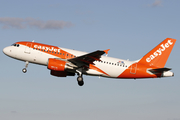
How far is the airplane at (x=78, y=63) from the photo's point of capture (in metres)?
42.4

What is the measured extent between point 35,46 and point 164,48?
19.0 meters

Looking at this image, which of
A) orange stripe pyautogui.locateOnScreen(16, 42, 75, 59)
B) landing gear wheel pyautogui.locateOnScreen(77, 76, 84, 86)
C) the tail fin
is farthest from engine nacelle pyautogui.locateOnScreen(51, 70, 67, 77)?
the tail fin

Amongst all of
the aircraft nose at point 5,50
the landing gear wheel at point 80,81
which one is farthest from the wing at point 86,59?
the aircraft nose at point 5,50

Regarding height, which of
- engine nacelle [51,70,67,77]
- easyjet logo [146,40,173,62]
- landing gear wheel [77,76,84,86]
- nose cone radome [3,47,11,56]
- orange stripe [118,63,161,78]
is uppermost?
easyjet logo [146,40,173,62]

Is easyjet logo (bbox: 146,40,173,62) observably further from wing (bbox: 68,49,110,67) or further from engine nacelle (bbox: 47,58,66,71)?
engine nacelle (bbox: 47,58,66,71)

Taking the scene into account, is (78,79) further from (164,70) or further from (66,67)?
(164,70)

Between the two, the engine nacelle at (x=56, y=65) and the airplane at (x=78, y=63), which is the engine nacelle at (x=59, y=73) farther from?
the engine nacelle at (x=56, y=65)

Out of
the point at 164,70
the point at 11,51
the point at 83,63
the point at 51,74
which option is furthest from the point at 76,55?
the point at 164,70

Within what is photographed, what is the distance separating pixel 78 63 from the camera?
43125 millimetres

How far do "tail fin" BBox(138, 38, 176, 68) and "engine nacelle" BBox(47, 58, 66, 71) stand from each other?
1183 cm

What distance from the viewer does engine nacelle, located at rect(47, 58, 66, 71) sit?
41906 mm

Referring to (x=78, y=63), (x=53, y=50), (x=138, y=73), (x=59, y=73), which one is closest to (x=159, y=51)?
(x=138, y=73)

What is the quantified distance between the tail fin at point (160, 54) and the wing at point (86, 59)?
26.6 feet

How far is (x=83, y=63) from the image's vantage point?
1704 inches
